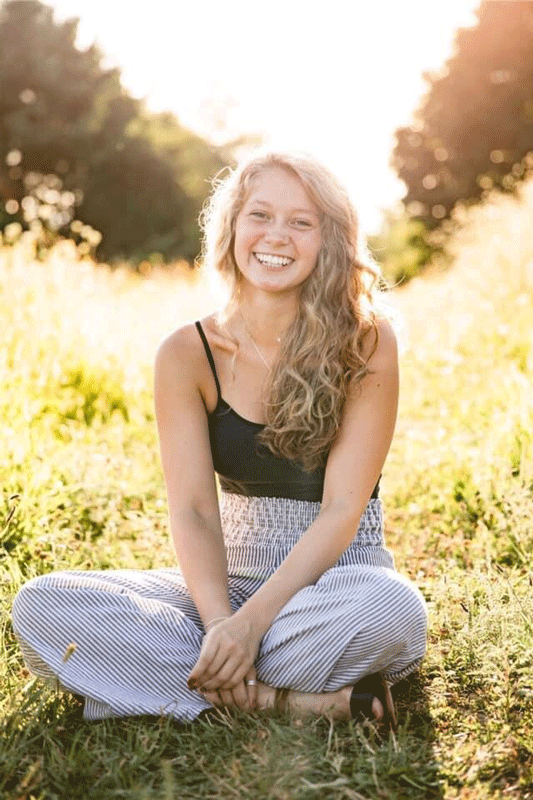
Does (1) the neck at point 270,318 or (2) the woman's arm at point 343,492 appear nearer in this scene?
(2) the woman's arm at point 343,492

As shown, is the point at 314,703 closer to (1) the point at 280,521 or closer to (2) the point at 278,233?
(1) the point at 280,521

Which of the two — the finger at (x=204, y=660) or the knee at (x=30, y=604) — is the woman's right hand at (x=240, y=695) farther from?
the knee at (x=30, y=604)

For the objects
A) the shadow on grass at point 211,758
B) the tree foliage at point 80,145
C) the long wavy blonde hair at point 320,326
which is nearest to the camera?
the shadow on grass at point 211,758

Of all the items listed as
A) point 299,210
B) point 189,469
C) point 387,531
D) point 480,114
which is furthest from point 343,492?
point 480,114

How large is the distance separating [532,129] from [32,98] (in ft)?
41.7

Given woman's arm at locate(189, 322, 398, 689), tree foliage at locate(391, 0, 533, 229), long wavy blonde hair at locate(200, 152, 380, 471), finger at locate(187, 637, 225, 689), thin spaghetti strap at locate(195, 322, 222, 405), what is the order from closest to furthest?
finger at locate(187, 637, 225, 689)
woman's arm at locate(189, 322, 398, 689)
long wavy blonde hair at locate(200, 152, 380, 471)
thin spaghetti strap at locate(195, 322, 222, 405)
tree foliage at locate(391, 0, 533, 229)

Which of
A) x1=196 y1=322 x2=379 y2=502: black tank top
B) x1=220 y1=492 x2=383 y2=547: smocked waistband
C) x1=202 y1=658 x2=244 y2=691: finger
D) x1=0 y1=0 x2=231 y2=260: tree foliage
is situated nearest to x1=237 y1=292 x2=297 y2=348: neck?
x1=196 y1=322 x2=379 y2=502: black tank top

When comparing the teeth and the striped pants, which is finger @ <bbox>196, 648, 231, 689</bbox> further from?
the teeth

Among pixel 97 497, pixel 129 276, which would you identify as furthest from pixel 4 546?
pixel 129 276

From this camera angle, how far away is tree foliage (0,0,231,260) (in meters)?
24.5

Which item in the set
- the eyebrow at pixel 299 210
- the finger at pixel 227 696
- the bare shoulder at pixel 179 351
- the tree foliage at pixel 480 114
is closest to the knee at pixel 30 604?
the finger at pixel 227 696

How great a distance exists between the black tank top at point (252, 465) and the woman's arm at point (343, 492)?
12 centimetres

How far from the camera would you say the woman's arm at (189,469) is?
8.48ft

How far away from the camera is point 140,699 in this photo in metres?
2.37
